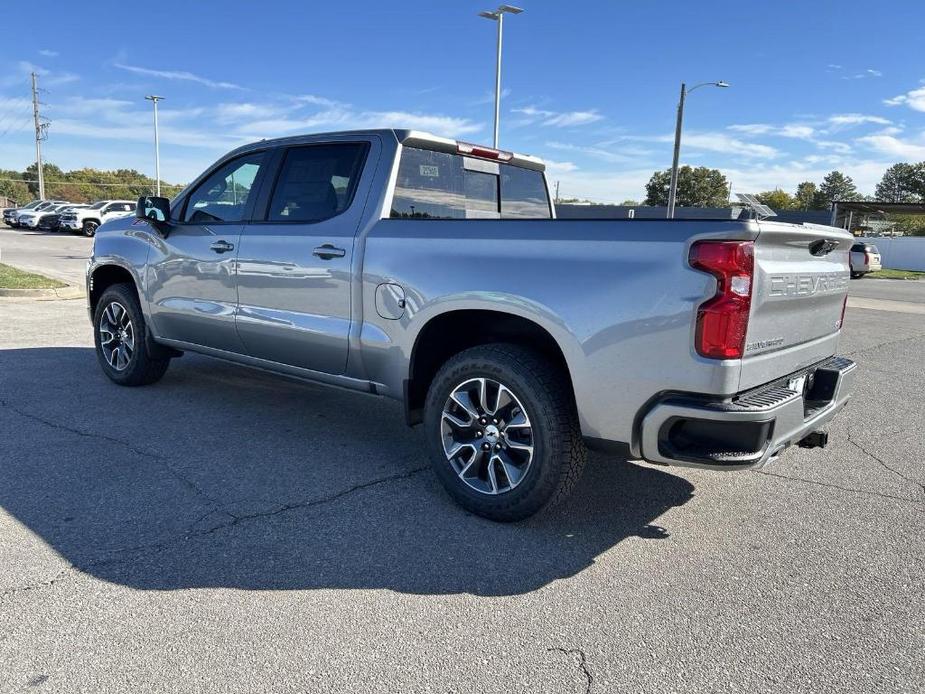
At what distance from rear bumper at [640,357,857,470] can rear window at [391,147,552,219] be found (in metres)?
2.02

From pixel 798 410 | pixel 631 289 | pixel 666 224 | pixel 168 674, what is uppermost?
pixel 666 224

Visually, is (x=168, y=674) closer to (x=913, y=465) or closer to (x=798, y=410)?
(x=798, y=410)

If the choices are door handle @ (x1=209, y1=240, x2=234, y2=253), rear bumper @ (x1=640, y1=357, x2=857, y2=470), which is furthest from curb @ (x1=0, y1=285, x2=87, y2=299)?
rear bumper @ (x1=640, y1=357, x2=857, y2=470)

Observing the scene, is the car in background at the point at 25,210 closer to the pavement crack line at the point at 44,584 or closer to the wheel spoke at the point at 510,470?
the pavement crack line at the point at 44,584

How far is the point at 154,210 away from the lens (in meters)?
5.32

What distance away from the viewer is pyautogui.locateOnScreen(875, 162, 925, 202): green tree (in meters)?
85.6

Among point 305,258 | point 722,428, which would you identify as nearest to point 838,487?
point 722,428

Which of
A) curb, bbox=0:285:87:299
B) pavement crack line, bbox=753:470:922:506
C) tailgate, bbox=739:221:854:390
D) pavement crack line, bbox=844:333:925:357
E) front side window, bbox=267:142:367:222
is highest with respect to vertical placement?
front side window, bbox=267:142:367:222

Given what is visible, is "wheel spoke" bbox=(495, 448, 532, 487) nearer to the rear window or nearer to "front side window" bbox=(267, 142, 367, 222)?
the rear window

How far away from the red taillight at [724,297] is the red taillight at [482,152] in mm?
2182

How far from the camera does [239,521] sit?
11.5 feet

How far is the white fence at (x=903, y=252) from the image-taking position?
37031 mm

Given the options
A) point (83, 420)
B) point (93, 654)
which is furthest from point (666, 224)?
point (83, 420)

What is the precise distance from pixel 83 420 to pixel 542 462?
346cm
